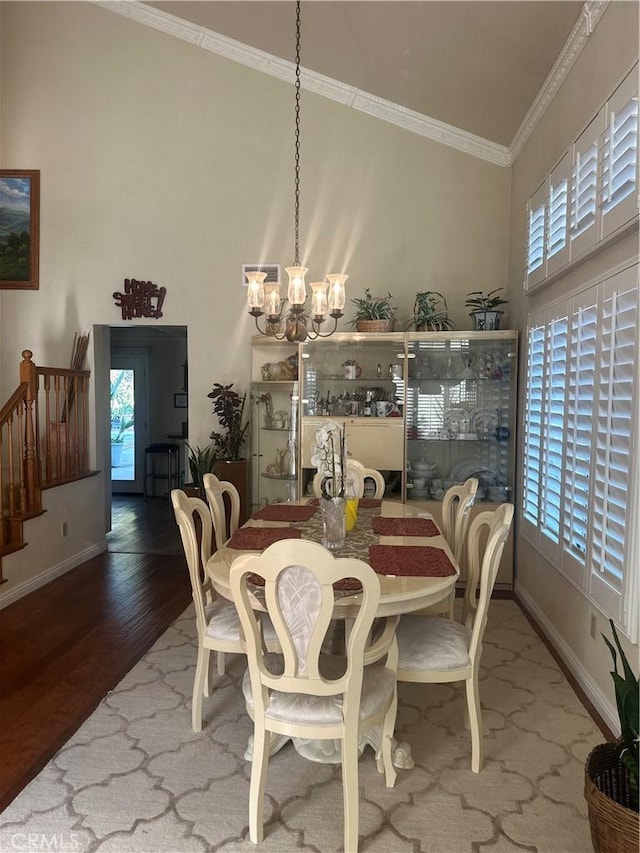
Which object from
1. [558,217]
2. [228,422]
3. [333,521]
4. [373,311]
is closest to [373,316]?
[373,311]

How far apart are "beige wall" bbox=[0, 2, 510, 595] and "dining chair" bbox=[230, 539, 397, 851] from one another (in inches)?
140

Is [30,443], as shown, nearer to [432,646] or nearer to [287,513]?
[287,513]

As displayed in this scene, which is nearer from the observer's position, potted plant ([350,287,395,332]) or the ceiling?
the ceiling

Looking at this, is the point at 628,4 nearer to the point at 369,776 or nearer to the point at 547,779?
the point at 547,779

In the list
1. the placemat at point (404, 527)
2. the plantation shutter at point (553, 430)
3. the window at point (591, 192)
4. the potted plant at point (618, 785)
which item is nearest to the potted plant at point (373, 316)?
the window at point (591, 192)

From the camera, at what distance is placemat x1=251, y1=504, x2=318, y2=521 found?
10.5 feet

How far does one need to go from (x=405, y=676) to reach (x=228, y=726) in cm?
91

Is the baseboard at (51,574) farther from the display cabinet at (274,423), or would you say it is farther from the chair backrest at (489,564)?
the chair backrest at (489,564)

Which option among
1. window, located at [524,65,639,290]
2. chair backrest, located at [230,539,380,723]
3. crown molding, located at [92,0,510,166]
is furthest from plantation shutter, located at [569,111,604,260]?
chair backrest, located at [230,539,380,723]

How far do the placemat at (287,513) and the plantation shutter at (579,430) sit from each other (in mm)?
1429

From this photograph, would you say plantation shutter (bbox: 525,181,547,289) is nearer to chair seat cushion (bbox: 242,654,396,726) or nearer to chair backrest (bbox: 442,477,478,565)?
chair backrest (bbox: 442,477,478,565)

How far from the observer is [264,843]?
1918 millimetres

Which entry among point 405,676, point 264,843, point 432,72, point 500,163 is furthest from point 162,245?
point 264,843

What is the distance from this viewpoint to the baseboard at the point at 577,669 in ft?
8.46
